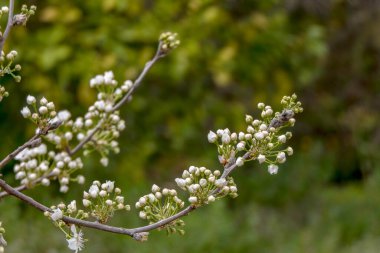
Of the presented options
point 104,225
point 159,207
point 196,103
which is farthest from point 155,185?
point 196,103

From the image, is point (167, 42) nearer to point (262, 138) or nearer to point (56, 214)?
point (262, 138)

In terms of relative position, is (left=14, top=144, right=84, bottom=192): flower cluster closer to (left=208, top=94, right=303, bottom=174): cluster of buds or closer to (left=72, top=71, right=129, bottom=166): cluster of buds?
(left=72, top=71, right=129, bottom=166): cluster of buds

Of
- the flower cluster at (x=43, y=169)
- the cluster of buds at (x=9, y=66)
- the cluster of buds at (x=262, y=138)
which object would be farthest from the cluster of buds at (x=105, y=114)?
the cluster of buds at (x=262, y=138)

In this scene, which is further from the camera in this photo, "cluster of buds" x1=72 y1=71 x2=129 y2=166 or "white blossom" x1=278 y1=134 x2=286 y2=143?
"cluster of buds" x1=72 y1=71 x2=129 y2=166

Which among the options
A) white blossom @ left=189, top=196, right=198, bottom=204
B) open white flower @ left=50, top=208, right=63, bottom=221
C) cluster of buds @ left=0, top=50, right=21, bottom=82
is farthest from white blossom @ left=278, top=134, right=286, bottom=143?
cluster of buds @ left=0, top=50, right=21, bottom=82

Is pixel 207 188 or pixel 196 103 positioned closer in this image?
pixel 207 188

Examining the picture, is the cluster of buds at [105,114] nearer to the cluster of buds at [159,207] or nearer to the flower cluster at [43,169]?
the flower cluster at [43,169]

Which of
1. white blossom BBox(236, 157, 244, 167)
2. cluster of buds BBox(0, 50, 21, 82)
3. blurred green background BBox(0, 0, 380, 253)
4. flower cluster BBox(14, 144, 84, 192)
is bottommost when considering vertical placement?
white blossom BBox(236, 157, 244, 167)

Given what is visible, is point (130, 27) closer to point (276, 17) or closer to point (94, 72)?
point (94, 72)
